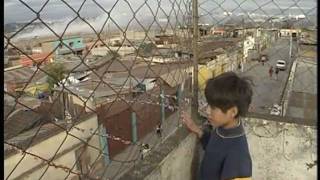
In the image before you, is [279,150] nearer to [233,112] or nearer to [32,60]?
[233,112]

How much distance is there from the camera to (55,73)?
1304 mm

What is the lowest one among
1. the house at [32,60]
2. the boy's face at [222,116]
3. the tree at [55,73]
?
the boy's face at [222,116]

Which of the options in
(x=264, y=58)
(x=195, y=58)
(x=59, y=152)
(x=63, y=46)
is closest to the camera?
(x=63, y=46)

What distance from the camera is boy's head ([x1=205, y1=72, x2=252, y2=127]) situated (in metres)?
1.48

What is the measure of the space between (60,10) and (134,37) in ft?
1.86

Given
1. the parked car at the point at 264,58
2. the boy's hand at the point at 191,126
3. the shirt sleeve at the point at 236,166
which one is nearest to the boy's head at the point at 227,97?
the shirt sleeve at the point at 236,166

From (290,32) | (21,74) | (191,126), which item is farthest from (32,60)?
(290,32)

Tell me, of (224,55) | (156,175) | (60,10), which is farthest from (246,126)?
(224,55)

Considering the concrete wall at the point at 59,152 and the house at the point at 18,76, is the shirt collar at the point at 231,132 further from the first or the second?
the house at the point at 18,76

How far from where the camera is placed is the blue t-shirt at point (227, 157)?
1.43 m

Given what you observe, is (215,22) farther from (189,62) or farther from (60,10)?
(60,10)

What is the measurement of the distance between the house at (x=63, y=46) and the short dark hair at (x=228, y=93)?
1.56 ft

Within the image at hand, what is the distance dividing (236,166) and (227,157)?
0.05m

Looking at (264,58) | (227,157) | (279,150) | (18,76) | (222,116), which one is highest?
(18,76)
